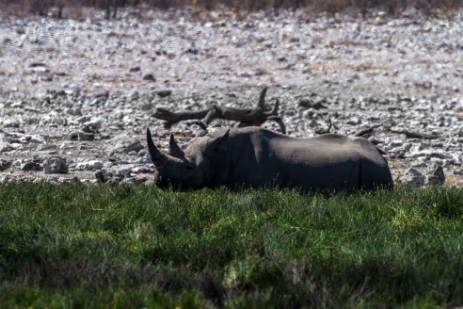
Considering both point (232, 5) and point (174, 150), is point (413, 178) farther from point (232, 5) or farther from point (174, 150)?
point (232, 5)

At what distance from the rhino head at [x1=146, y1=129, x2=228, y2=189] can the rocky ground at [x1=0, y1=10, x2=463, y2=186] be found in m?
1.75

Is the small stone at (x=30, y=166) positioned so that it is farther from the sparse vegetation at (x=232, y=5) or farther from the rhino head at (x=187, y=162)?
the sparse vegetation at (x=232, y=5)

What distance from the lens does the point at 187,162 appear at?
39.0 ft

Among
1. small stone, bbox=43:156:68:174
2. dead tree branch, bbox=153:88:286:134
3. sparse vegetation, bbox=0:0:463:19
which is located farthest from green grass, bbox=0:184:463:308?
sparse vegetation, bbox=0:0:463:19

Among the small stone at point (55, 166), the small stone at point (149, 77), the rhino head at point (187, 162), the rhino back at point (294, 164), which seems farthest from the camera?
the small stone at point (149, 77)

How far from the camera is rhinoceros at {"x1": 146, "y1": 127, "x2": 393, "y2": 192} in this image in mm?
12078

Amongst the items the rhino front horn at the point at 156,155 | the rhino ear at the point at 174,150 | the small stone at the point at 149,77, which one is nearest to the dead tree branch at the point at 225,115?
the rhino ear at the point at 174,150

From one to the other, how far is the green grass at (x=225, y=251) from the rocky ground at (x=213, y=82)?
3.46m

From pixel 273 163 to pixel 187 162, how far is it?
95 cm

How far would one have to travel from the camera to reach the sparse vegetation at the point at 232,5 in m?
33.0

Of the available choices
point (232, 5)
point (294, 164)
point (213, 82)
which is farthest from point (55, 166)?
point (232, 5)

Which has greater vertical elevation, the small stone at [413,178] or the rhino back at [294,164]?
the rhino back at [294,164]

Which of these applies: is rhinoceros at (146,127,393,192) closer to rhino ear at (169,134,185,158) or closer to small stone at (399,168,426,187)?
rhino ear at (169,134,185,158)

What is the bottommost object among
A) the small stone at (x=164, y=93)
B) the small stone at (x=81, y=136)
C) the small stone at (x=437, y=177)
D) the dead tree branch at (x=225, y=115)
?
the small stone at (x=164, y=93)
